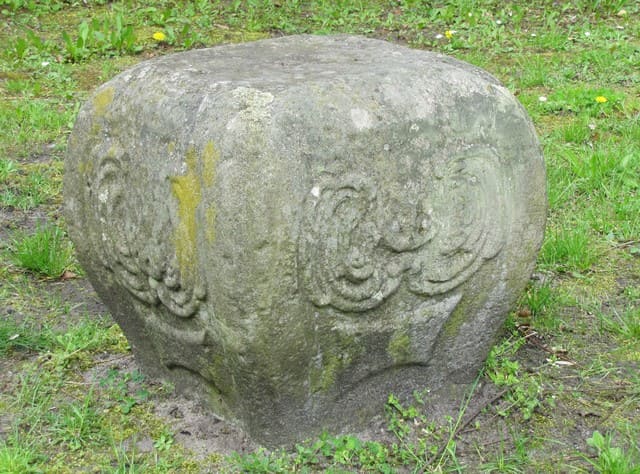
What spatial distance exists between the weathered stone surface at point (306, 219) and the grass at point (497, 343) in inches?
6.6

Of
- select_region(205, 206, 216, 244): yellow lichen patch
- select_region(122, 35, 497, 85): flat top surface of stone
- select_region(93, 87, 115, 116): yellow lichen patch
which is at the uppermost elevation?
select_region(122, 35, 497, 85): flat top surface of stone

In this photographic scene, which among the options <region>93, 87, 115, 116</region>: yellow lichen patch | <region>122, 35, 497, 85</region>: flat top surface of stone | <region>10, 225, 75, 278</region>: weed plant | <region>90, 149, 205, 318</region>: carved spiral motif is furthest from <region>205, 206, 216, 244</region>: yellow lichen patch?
<region>10, 225, 75, 278</region>: weed plant

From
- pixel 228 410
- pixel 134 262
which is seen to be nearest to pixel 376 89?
pixel 134 262

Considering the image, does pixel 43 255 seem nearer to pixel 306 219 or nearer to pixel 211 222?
pixel 211 222

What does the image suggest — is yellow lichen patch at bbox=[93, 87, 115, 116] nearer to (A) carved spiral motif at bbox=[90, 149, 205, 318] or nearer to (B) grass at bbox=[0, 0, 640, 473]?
(A) carved spiral motif at bbox=[90, 149, 205, 318]

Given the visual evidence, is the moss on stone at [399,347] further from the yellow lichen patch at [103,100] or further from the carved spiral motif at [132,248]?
the yellow lichen patch at [103,100]

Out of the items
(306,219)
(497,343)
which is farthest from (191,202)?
(497,343)

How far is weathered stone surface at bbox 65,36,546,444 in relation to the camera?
2271mm

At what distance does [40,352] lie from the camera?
323 cm

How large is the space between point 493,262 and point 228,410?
917 millimetres

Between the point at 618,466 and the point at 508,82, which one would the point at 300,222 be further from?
the point at 508,82

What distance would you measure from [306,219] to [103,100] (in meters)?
0.81

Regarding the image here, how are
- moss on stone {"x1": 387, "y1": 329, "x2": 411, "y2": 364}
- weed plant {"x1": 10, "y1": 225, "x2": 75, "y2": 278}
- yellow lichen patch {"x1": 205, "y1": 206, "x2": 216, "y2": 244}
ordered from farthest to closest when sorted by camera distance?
weed plant {"x1": 10, "y1": 225, "x2": 75, "y2": 278} < moss on stone {"x1": 387, "y1": 329, "x2": 411, "y2": 364} < yellow lichen patch {"x1": 205, "y1": 206, "x2": 216, "y2": 244}

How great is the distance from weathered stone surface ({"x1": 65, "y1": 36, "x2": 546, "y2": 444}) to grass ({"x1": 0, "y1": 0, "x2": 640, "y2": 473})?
6.6 inches
